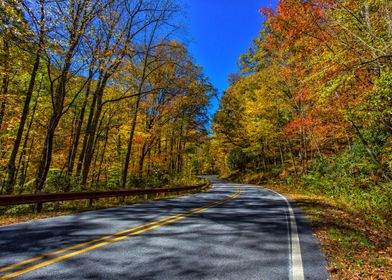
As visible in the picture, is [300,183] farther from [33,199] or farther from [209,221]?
[33,199]

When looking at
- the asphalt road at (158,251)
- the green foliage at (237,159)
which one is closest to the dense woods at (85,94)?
the asphalt road at (158,251)

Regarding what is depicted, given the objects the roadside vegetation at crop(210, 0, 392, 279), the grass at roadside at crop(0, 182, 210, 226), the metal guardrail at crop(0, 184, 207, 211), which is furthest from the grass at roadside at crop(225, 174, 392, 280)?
the metal guardrail at crop(0, 184, 207, 211)

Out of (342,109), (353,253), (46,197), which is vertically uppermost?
(342,109)

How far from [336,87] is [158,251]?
6576 mm

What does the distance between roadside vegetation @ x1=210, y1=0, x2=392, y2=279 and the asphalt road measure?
0.66m

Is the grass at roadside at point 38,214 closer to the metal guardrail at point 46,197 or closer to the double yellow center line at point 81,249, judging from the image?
the metal guardrail at point 46,197

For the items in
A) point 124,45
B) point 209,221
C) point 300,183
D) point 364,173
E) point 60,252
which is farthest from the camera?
point 300,183

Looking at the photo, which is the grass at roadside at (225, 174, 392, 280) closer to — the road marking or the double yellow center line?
the road marking

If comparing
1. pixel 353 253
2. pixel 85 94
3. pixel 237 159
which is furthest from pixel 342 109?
pixel 237 159

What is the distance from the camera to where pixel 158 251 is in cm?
408

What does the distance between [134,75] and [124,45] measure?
4.71m

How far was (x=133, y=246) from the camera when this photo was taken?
4.31 meters

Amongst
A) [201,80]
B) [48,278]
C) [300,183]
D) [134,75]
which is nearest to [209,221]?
[48,278]

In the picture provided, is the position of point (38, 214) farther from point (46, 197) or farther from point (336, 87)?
point (336, 87)
